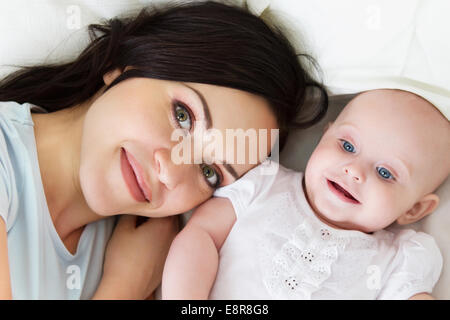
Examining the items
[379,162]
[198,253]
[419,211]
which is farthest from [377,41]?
[198,253]

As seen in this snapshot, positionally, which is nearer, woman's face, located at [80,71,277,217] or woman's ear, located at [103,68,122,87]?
woman's face, located at [80,71,277,217]

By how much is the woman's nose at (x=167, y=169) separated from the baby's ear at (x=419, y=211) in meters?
0.49

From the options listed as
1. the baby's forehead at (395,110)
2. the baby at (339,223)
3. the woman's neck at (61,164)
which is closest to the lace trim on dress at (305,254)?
the baby at (339,223)

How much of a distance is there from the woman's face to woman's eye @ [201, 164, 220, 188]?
0.01 m

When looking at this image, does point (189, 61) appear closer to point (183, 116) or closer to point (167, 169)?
point (183, 116)

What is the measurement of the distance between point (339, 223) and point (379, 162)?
153 mm

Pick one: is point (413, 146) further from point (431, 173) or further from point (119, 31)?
point (119, 31)

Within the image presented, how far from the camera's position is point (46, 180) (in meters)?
1.06

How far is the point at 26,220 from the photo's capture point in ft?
3.30

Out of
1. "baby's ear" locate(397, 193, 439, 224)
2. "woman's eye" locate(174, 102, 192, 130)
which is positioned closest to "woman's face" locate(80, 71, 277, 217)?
"woman's eye" locate(174, 102, 192, 130)

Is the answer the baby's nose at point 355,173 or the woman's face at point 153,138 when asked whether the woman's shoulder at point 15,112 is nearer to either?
the woman's face at point 153,138

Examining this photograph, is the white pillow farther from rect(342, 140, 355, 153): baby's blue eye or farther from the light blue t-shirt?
the light blue t-shirt

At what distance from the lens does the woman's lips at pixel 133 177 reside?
3.19ft

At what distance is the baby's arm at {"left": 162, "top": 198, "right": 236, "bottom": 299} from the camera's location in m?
0.93
